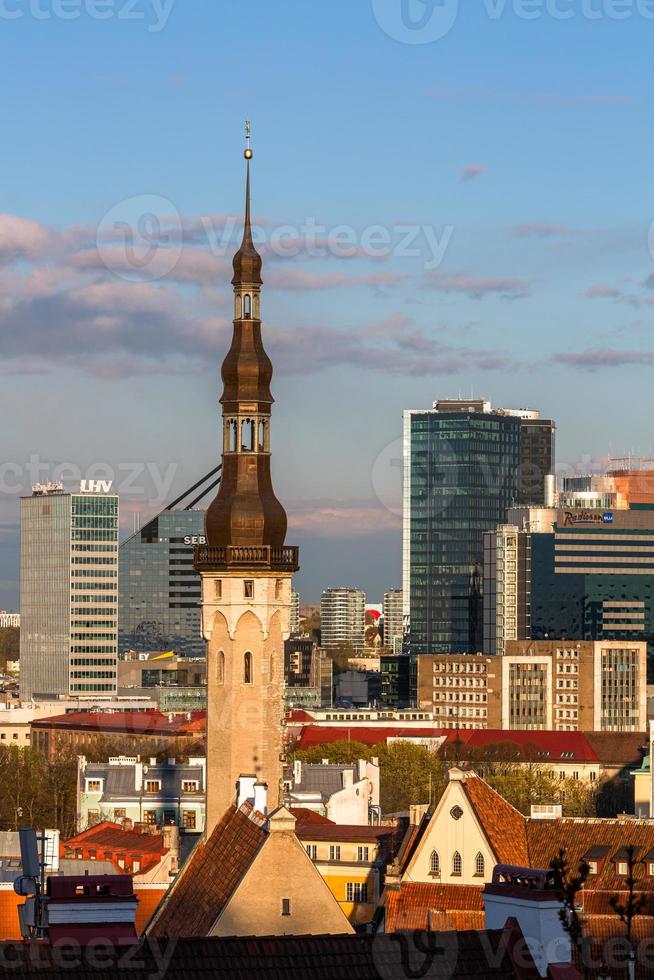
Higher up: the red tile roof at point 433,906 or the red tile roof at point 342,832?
the red tile roof at point 342,832

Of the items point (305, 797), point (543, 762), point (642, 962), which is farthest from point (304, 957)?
point (543, 762)

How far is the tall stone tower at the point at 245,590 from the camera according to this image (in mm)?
62156

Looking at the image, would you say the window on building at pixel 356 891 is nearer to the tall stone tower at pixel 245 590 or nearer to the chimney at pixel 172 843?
the chimney at pixel 172 843

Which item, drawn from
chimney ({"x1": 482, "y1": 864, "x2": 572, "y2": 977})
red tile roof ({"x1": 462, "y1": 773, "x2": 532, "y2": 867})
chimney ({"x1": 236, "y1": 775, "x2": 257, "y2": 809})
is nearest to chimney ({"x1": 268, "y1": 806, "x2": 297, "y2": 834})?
chimney ({"x1": 236, "y1": 775, "x2": 257, "y2": 809})

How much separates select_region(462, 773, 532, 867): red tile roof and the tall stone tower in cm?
1180

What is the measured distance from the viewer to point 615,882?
218ft

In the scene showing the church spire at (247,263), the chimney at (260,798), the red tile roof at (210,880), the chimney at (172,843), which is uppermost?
the church spire at (247,263)

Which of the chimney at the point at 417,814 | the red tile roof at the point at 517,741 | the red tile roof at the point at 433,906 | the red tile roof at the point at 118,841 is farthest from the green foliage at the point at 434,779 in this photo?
the red tile roof at the point at 433,906

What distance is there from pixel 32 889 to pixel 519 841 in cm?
4612

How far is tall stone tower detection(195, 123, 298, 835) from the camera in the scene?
62156mm

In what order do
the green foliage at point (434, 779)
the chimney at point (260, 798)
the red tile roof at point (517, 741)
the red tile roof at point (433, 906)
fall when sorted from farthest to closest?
the red tile roof at point (517, 741), the green foliage at point (434, 779), the red tile roof at point (433, 906), the chimney at point (260, 798)

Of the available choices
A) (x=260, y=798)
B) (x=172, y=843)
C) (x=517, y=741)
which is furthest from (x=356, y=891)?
(x=517, y=741)

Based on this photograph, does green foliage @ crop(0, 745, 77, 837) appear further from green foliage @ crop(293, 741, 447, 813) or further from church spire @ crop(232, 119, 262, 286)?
church spire @ crop(232, 119, 262, 286)

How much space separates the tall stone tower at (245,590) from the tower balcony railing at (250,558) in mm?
28
